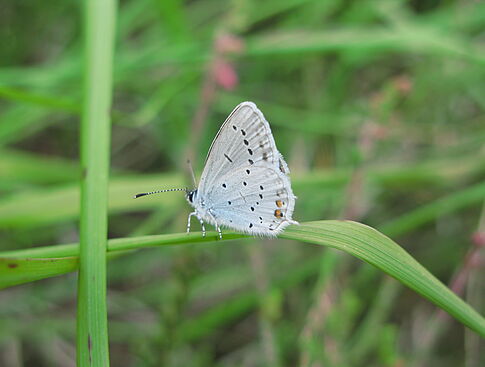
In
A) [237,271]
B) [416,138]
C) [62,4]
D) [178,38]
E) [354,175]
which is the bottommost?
[237,271]

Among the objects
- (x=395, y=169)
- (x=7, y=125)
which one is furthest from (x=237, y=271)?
(x=7, y=125)

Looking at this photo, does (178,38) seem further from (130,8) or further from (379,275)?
(379,275)

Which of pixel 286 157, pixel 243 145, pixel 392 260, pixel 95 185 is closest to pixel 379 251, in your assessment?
pixel 392 260

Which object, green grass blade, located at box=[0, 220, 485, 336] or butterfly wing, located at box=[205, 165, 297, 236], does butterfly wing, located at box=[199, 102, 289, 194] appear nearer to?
butterfly wing, located at box=[205, 165, 297, 236]

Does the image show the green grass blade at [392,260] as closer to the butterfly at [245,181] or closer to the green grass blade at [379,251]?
the green grass blade at [379,251]

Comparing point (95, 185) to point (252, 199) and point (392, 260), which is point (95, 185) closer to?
point (252, 199)

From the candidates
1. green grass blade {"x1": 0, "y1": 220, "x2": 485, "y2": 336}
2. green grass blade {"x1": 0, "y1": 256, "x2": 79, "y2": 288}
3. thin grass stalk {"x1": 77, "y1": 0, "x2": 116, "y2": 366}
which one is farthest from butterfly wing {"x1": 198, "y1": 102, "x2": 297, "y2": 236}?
green grass blade {"x1": 0, "y1": 256, "x2": 79, "y2": 288}
